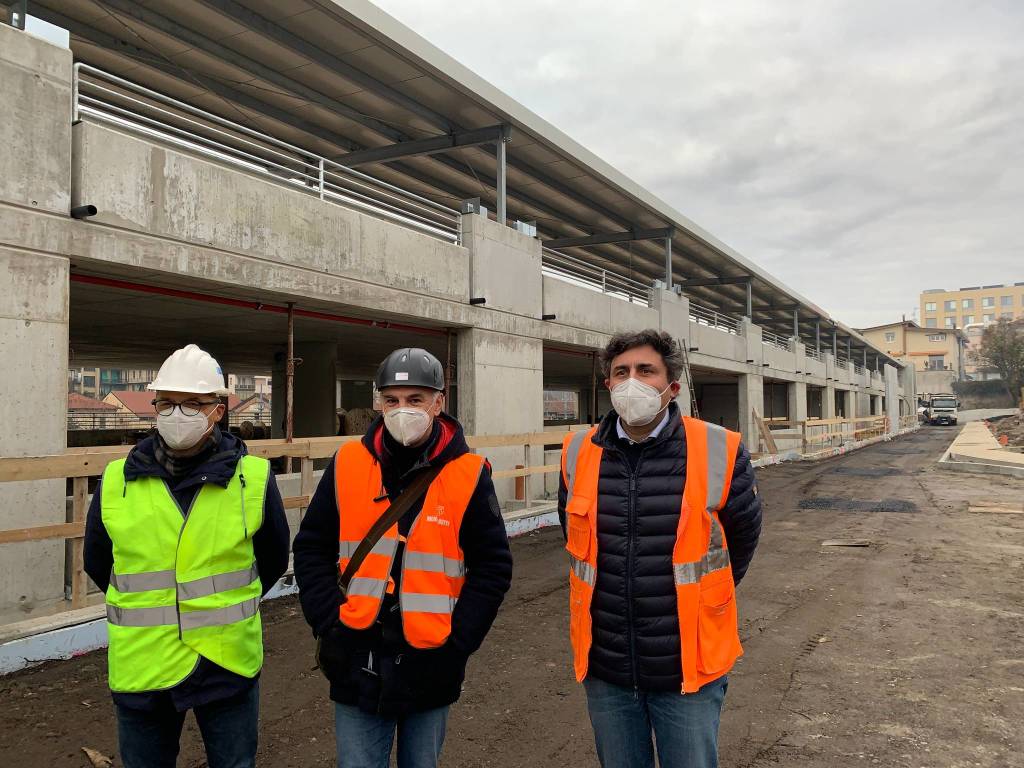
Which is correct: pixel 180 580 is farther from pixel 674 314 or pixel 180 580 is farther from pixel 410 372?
pixel 674 314

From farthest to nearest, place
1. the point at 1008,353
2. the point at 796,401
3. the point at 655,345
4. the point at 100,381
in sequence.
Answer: the point at 100,381, the point at 1008,353, the point at 796,401, the point at 655,345

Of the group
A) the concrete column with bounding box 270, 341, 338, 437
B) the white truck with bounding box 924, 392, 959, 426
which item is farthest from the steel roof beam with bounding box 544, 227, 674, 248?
the white truck with bounding box 924, 392, 959, 426

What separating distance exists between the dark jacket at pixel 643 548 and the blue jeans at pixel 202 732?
1215mm

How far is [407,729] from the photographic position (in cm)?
220

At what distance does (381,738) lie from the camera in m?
2.19

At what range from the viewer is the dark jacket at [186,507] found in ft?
7.32

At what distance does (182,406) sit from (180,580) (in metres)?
0.60

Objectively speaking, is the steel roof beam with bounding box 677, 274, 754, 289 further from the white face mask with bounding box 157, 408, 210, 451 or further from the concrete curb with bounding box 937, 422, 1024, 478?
the white face mask with bounding box 157, 408, 210, 451

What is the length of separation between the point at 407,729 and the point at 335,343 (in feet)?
41.2

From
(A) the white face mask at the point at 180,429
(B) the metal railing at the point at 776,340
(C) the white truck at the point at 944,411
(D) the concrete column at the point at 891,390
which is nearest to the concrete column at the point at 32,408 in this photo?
(A) the white face mask at the point at 180,429

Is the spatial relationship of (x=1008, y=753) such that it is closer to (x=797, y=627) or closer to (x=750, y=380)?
(x=797, y=627)

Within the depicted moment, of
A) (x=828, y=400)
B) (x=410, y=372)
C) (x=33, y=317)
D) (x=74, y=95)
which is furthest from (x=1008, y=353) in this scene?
(x=410, y=372)

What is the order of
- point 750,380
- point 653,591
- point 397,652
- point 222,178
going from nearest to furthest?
point 397,652 < point 653,591 < point 222,178 < point 750,380

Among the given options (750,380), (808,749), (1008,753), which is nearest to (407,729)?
(808,749)
